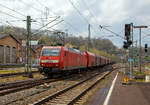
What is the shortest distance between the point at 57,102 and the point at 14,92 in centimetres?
343

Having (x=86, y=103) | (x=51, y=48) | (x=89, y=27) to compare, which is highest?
(x=89, y=27)

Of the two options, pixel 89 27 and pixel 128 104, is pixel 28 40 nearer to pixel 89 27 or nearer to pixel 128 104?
pixel 128 104

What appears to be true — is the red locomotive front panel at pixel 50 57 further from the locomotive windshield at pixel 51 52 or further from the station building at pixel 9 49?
the station building at pixel 9 49

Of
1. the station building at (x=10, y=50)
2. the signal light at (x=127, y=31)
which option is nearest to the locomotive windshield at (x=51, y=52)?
the signal light at (x=127, y=31)

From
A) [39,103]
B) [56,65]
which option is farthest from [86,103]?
[56,65]

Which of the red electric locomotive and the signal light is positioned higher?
the signal light

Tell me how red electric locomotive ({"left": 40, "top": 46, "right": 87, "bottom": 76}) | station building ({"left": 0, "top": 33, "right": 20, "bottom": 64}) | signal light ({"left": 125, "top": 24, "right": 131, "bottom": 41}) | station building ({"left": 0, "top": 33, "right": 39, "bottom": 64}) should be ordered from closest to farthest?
signal light ({"left": 125, "top": 24, "right": 131, "bottom": 41}) → red electric locomotive ({"left": 40, "top": 46, "right": 87, "bottom": 76}) → station building ({"left": 0, "top": 33, "right": 20, "bottom": 64}) → station building ({"left": 0, "top": 33, "right": 39, "bottom": 64})

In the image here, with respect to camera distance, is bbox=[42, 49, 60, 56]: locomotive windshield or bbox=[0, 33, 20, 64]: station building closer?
bbox=[42, 49, 60, 56]: locomotive windshield

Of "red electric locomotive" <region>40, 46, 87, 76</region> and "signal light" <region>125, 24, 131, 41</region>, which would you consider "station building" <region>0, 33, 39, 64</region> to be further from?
"signal light" <region>125, 24, 131, 41</region>

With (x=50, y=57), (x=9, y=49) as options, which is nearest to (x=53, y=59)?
(x=50, y=57)

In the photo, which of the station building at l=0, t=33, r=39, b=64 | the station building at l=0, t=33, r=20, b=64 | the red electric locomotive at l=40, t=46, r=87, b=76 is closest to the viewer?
the red electric locomotive at l=40, t=46, r=87, b=76

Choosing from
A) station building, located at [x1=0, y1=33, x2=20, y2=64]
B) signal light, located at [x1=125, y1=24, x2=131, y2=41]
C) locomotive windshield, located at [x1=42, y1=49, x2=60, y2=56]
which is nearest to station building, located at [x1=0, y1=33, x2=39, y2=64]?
station building, located at [x1=0, y1=33, x2=20, y2=64]

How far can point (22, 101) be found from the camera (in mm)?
9047

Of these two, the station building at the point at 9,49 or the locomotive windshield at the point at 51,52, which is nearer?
the locomotive windshield at the point at 51,52
